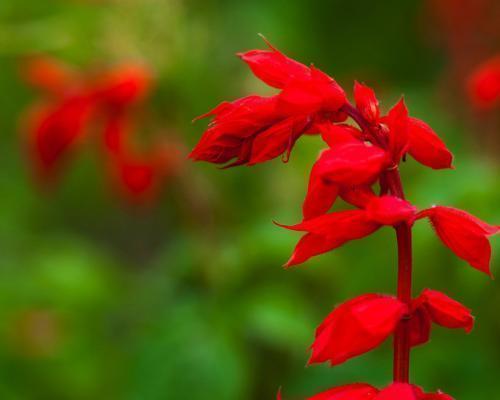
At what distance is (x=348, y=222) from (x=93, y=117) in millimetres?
1015

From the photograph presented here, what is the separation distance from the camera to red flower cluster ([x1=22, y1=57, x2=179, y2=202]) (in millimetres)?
1374

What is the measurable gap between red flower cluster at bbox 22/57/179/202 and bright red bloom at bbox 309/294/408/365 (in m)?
0.90

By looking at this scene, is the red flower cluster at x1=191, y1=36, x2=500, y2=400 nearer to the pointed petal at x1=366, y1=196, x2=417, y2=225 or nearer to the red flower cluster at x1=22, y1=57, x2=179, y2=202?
the pointed petal at x1=366, y1=196, x2=417, y2=225

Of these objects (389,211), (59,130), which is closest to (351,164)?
(389,211)

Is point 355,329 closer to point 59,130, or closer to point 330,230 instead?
point 330,230

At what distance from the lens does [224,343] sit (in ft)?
4.04

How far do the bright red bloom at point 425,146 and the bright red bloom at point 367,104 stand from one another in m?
0.02

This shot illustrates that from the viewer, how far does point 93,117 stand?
58.5 inches

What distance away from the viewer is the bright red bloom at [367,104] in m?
0.54

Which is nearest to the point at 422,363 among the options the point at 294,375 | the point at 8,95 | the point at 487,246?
the point at 294,375

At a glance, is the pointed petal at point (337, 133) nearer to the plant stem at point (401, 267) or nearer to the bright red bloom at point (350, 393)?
the plant stem at point (401, 267)

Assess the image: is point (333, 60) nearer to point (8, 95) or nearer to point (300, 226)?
point (8, 95)

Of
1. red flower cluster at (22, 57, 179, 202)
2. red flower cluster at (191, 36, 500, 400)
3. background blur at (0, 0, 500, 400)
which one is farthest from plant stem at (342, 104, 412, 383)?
red flower cluster at (22, 57, 179, 202)

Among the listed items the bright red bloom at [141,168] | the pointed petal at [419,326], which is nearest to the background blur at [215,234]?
the bright red bloom at [141,168]
